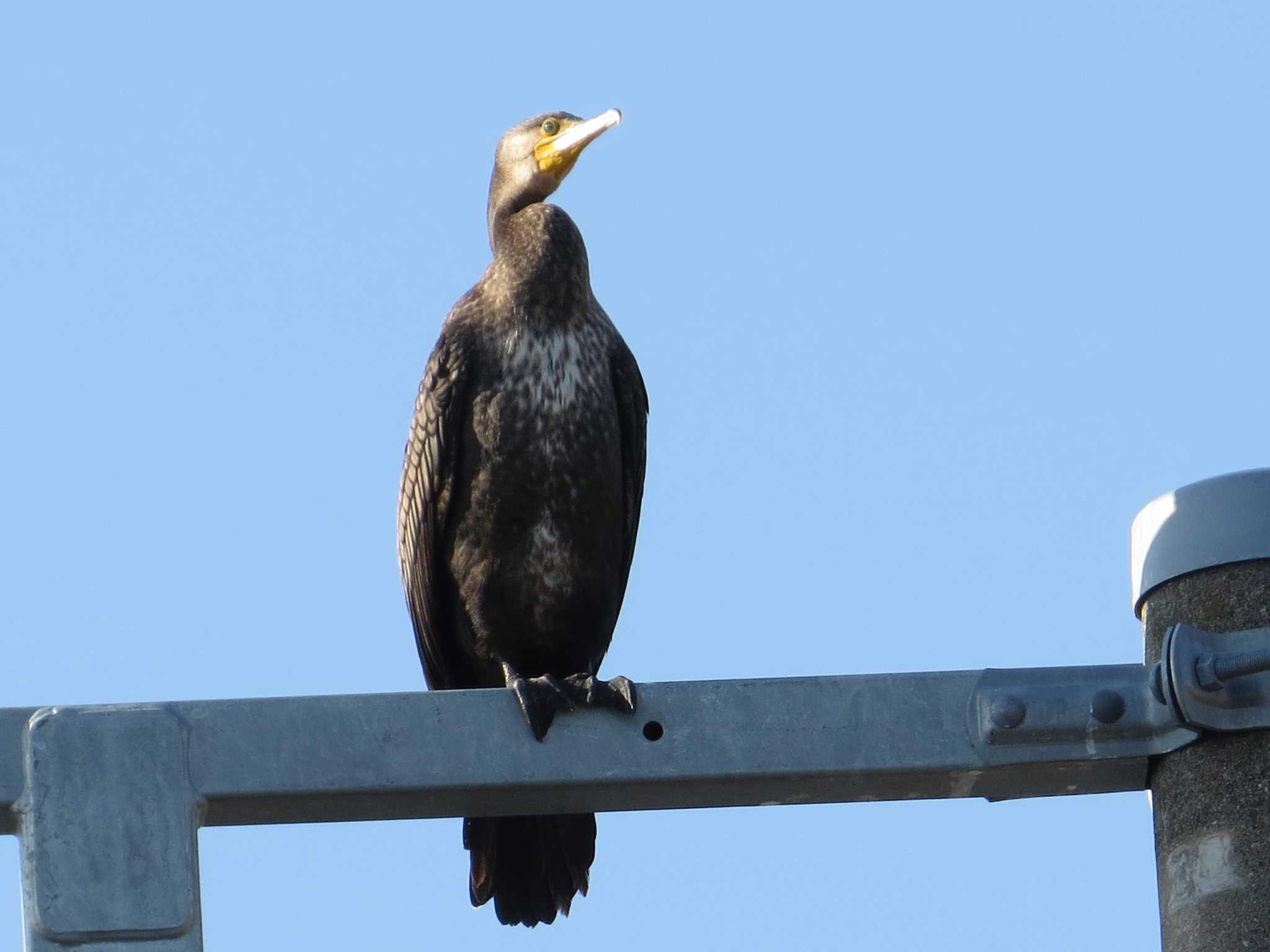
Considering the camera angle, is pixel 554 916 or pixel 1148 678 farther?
pixel 554 916

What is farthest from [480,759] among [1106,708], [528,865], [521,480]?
[521,480]

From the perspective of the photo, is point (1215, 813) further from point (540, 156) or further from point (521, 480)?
point (540, 156)

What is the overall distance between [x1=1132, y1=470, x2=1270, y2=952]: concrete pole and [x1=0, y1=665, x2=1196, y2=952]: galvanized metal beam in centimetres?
6

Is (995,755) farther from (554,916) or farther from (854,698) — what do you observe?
(554,916)

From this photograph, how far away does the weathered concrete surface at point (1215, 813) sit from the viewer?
2.47 meters

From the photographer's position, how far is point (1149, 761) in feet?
8.75

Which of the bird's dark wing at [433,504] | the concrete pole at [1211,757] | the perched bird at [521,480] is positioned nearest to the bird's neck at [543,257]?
the perched bird at [521,480]

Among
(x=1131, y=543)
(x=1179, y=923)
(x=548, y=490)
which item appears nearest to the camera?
(x=1179, y=923)

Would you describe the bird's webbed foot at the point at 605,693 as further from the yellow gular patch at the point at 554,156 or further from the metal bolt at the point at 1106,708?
the yellow gular patch at the point at 554,156

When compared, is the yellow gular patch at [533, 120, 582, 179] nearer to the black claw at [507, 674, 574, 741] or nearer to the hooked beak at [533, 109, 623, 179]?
the hooked beak at [533, 109, 623, 179]

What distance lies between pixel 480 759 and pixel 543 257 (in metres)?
3.36

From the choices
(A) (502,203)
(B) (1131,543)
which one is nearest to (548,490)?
(A) (502,203)

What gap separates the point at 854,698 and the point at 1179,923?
1.53 feet

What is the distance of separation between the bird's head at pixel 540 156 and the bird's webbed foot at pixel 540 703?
328 cm
